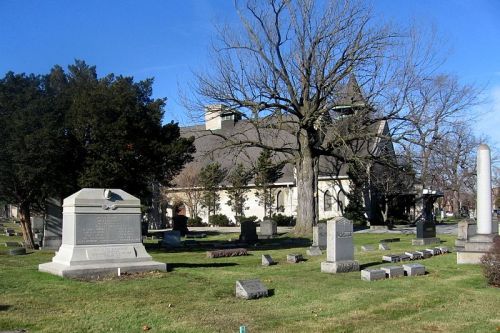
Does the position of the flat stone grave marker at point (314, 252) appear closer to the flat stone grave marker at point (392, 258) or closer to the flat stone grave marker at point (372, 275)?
the flat stone grave marker at point (392, 258)

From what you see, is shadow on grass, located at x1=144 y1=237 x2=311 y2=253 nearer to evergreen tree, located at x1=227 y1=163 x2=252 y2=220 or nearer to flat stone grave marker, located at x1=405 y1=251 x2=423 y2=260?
flat stone grave marker, located at x1=405 y1=251 x2=423 y2=260

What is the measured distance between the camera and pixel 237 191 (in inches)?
2060

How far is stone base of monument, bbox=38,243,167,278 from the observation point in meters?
11.9

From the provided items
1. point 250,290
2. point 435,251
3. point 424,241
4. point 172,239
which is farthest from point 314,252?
point 250,290

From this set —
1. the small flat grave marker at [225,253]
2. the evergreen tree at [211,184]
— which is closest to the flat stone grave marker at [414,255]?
the small flat grave marker at [225,253]

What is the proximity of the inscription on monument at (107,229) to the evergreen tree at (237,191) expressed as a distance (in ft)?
123

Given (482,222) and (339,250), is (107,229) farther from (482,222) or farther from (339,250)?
(482,222)

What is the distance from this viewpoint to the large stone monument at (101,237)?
1227 cm

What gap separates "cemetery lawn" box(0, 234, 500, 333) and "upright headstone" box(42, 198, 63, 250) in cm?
962

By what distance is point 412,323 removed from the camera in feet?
26.2

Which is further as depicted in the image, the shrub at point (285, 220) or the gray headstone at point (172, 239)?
the shrub at point (285, 220)

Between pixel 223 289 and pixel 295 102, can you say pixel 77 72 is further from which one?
pixel 223 289

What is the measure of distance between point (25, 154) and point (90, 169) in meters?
2.30

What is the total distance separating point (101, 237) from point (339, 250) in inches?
241
